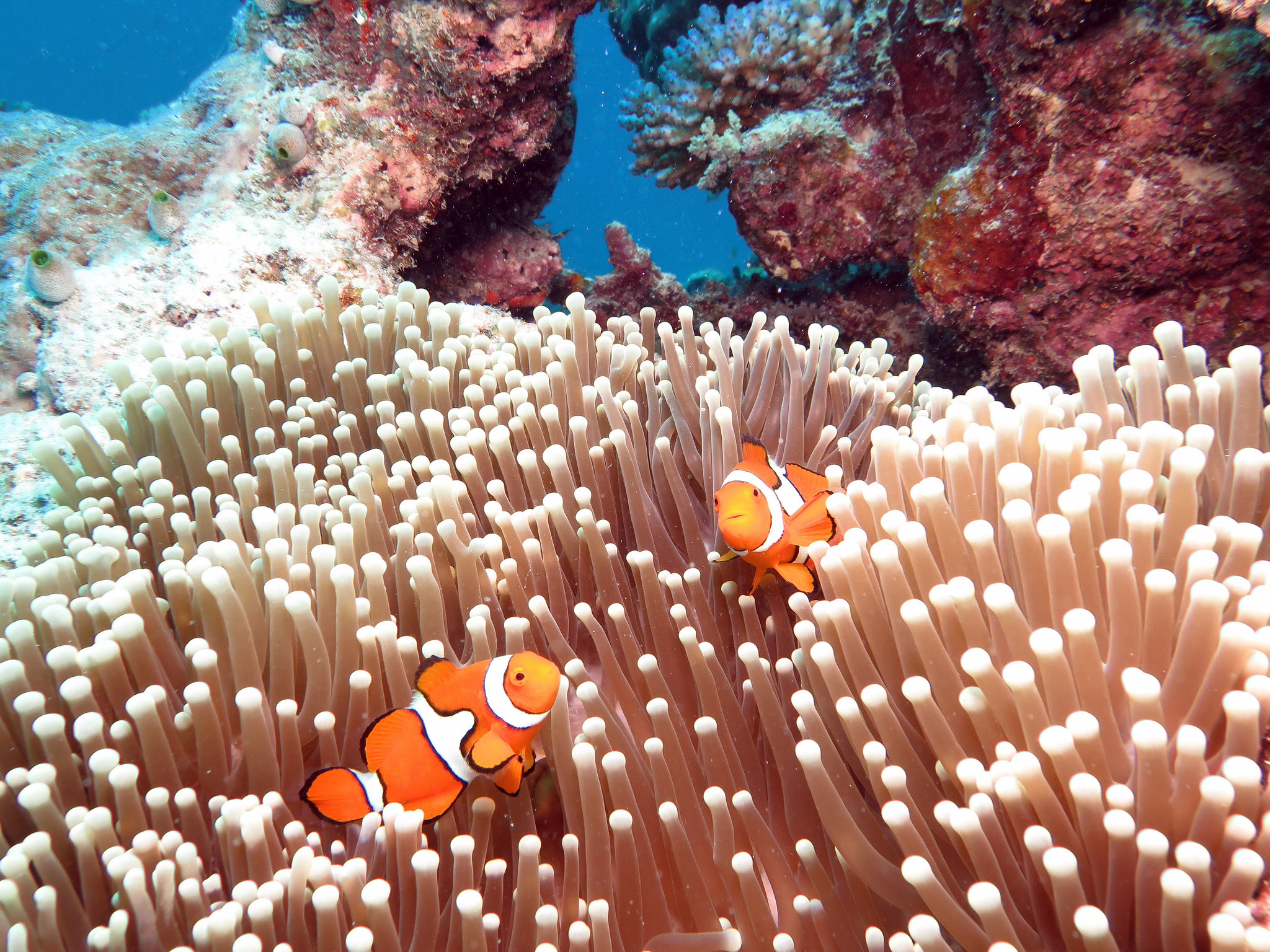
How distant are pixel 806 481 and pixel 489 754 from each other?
96cm

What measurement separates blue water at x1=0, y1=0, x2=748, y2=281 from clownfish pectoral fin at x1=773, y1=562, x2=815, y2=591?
2318 inches

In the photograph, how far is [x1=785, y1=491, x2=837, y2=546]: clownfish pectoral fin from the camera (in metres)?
1.52

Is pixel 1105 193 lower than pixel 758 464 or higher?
higher

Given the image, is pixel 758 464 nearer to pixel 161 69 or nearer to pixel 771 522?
pixel 771 522

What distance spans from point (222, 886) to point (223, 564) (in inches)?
24.6

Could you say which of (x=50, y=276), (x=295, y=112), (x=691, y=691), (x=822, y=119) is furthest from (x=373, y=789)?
(x=822, y=119)

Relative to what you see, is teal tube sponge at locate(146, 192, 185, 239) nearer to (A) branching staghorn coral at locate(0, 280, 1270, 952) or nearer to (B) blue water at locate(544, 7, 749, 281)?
(A) branching staghorn coral at locate(0, 280, 1270, 952)

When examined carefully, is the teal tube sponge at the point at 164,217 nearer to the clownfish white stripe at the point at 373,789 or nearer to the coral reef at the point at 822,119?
the coral reef at the point at 822,119

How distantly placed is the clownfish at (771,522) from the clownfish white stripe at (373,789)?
2.66ft

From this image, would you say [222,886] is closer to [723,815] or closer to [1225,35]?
[723,815]

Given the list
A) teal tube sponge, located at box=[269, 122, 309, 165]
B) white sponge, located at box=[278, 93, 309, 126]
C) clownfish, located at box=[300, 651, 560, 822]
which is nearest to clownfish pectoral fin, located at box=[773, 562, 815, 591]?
clownfish, located at box=[300, 651, 560, 822]

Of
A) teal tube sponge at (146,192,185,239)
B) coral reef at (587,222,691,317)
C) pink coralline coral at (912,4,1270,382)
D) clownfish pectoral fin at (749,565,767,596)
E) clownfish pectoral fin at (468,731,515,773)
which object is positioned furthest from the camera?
coral reef at (587,222,691,317)

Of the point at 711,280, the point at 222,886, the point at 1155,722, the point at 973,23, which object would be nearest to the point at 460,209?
the point at 711,280

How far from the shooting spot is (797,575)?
5.04 feet
